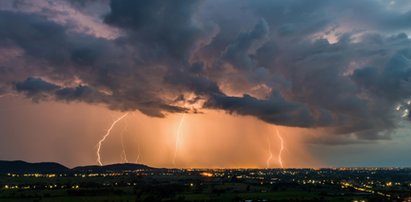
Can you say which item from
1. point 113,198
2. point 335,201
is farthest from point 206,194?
point 335,201

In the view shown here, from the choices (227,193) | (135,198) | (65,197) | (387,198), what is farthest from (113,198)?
(387,198)

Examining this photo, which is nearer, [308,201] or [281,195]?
[308,201]

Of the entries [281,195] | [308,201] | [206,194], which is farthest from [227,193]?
[308,201]

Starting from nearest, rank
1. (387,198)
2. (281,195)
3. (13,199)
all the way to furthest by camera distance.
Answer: (13,199), (387,198), (281,195)

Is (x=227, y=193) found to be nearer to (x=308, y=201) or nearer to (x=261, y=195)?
(x=261, y=195)

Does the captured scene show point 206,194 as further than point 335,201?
Yes

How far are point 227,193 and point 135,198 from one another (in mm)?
44904

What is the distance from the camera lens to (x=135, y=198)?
543 feet

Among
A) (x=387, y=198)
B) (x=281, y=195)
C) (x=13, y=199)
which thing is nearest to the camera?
(x=13, y=199)

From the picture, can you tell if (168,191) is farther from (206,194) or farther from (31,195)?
(31,195)

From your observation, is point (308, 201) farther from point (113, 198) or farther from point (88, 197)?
point (88, 197)

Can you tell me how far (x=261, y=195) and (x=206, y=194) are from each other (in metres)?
23.0

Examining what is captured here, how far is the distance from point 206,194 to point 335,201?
5375cm

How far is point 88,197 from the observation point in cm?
16825
